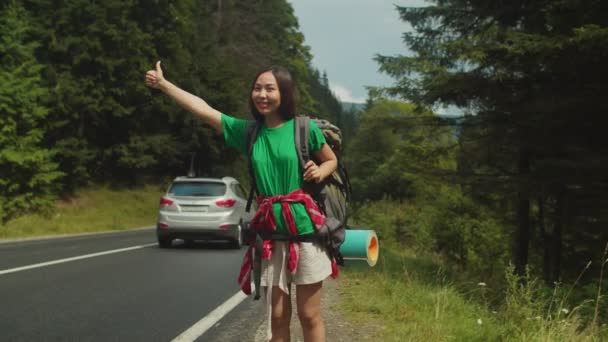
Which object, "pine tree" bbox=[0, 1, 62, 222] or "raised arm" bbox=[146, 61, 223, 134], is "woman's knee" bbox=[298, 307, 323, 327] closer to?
"raised arm" bbox=[146, 61, 223, 134]

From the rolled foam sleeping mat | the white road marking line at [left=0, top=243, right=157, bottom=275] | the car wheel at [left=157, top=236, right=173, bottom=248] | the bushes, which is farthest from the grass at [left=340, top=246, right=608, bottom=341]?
the bushes

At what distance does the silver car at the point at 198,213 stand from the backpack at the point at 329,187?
421 inches

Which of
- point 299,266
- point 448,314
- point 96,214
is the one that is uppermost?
point 299,266

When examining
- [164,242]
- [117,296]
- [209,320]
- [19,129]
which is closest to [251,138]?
[209,320]

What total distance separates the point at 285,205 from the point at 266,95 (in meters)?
0.62

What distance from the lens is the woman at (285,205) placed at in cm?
333

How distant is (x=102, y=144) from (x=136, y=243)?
66.2 feet

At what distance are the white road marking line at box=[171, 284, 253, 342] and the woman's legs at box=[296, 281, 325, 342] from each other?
2.29 meters

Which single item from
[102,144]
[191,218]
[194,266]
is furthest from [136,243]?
[102,144]

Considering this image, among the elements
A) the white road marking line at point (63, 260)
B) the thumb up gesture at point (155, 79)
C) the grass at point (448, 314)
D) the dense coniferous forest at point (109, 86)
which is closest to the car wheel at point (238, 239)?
the white road marking line at point (63, 260)

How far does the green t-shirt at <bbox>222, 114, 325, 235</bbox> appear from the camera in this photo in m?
3.33

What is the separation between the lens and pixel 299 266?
3.35m

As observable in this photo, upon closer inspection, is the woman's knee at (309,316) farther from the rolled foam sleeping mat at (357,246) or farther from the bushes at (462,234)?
the bushes at (462,234)

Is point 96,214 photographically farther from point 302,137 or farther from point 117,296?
point 302,137
